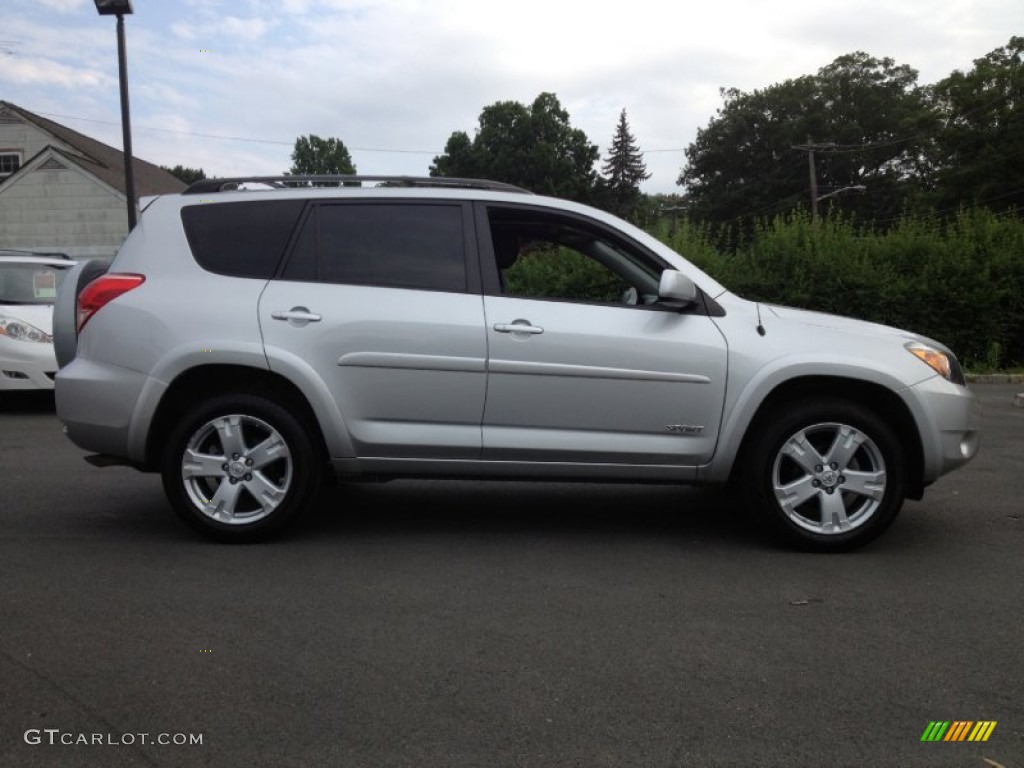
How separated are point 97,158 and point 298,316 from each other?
37.0 m

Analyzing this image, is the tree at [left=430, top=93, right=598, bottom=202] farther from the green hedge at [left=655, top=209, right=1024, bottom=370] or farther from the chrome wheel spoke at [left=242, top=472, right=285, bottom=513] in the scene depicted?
the chrome wheel spoke at [left=242, top=472, right=285, bottom=513]

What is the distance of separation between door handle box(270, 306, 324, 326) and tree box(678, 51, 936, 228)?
2328 inches

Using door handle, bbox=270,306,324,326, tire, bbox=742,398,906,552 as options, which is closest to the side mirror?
tire, bbox=742,398,906,552

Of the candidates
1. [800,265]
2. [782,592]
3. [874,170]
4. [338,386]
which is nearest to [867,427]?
[782,592]

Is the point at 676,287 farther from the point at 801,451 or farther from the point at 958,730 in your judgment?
the point at 958,730

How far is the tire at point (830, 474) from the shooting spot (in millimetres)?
4934

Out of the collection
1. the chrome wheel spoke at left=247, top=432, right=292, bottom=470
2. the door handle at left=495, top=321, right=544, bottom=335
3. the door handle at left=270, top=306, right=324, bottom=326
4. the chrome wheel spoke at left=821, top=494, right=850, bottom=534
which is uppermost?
the door handle at left=270, top=306, right=324, bottom=326

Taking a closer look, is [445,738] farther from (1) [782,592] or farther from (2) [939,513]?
(2) [939,513]

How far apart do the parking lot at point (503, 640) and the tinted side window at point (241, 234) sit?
1.47m

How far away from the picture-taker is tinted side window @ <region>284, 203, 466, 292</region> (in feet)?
16.8

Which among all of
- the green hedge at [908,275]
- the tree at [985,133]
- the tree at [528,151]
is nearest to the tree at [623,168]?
the tree at [528,151]

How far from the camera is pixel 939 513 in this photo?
5.96 meters

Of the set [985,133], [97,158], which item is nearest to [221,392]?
[97,158]

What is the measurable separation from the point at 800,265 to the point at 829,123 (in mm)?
51565
